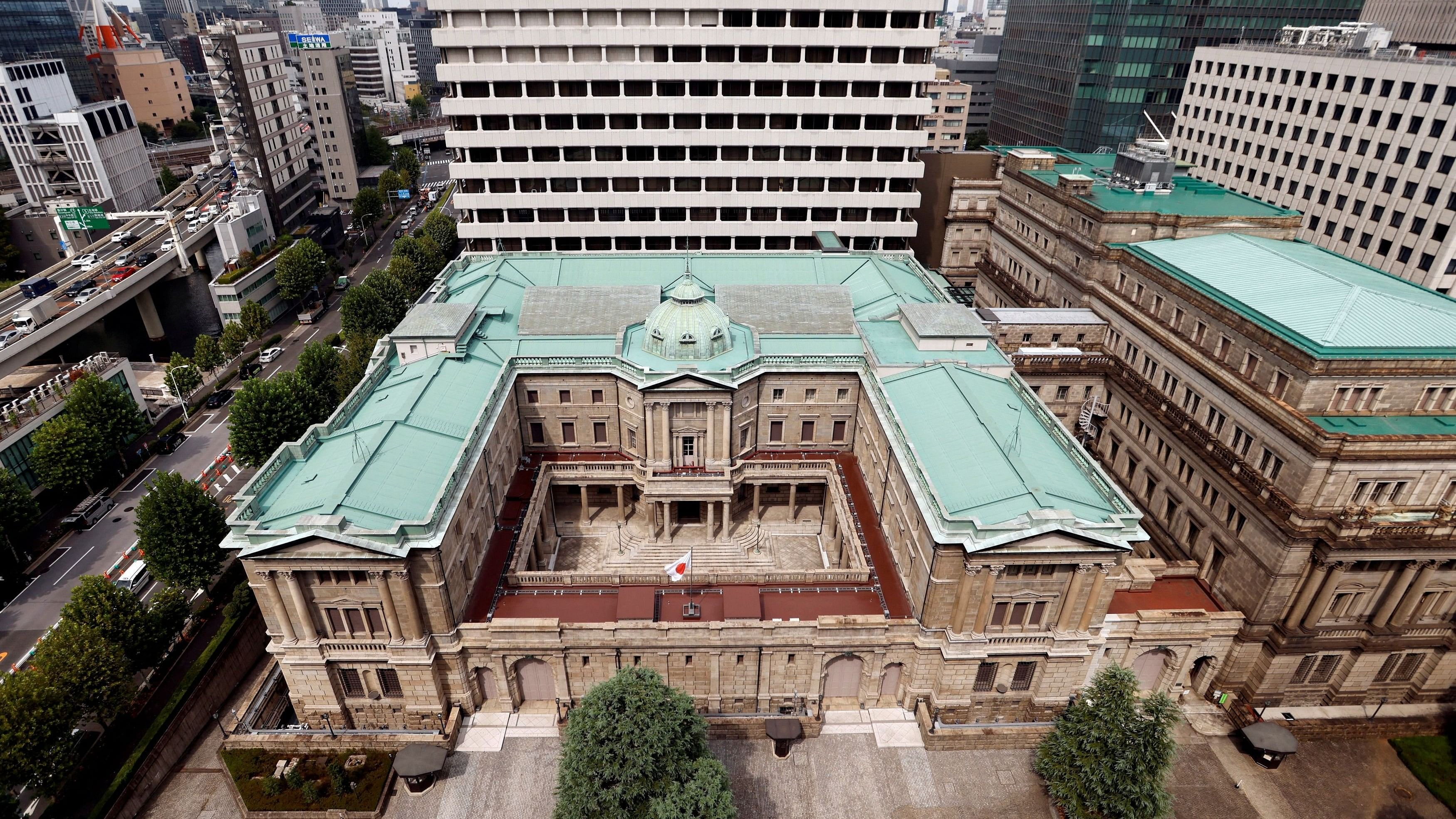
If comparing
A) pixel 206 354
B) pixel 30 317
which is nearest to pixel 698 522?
pixel 206 354

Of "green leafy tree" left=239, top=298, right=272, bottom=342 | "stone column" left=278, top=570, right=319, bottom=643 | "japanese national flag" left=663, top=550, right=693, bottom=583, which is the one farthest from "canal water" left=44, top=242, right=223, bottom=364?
"japanese national flag" left=663, top=550, right=693, bottom=583

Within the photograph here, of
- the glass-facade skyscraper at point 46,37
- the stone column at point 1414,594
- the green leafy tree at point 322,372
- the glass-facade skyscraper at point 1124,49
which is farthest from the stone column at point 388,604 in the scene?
the glass-facade skyscraper at point 46,37

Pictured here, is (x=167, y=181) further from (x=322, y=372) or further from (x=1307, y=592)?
(x=1307, y=592)

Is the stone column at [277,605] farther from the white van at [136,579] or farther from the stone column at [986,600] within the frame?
the stone column at [986,600]

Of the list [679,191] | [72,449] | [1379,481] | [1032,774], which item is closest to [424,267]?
[679,191]

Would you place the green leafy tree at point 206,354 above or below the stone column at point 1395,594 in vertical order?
below

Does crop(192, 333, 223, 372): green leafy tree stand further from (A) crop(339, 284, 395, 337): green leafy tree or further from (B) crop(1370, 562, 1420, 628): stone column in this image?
(B) crop(1370, 562, 1420, 628): stone column
